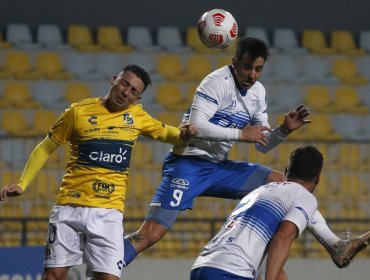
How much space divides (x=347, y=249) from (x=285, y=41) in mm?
9320

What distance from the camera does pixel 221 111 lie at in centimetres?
685

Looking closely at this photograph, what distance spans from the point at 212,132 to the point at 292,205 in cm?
183

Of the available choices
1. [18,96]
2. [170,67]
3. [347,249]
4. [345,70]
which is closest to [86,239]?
[347,249]

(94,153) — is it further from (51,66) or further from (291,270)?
(51,66)

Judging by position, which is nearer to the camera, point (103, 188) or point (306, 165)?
point (306, 165)

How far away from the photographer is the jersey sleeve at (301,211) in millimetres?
4730

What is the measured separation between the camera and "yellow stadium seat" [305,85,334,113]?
1320 centimetres

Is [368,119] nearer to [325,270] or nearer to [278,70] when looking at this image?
[278,70]

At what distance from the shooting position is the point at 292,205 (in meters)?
4.81

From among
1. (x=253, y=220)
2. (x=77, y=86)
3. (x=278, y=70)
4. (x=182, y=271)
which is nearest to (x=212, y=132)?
(x=253, y=220)

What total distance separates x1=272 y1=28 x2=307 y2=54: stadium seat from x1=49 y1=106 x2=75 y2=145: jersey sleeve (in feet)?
26.9

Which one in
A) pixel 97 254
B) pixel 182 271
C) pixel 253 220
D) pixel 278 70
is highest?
pixel 278 70

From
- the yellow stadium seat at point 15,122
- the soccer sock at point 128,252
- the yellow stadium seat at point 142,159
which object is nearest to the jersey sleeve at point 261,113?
the soccer sock at point 128,252

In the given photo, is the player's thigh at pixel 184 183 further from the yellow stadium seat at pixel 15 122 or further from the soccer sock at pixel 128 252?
the yellow stadium seat at pixel 15 122
